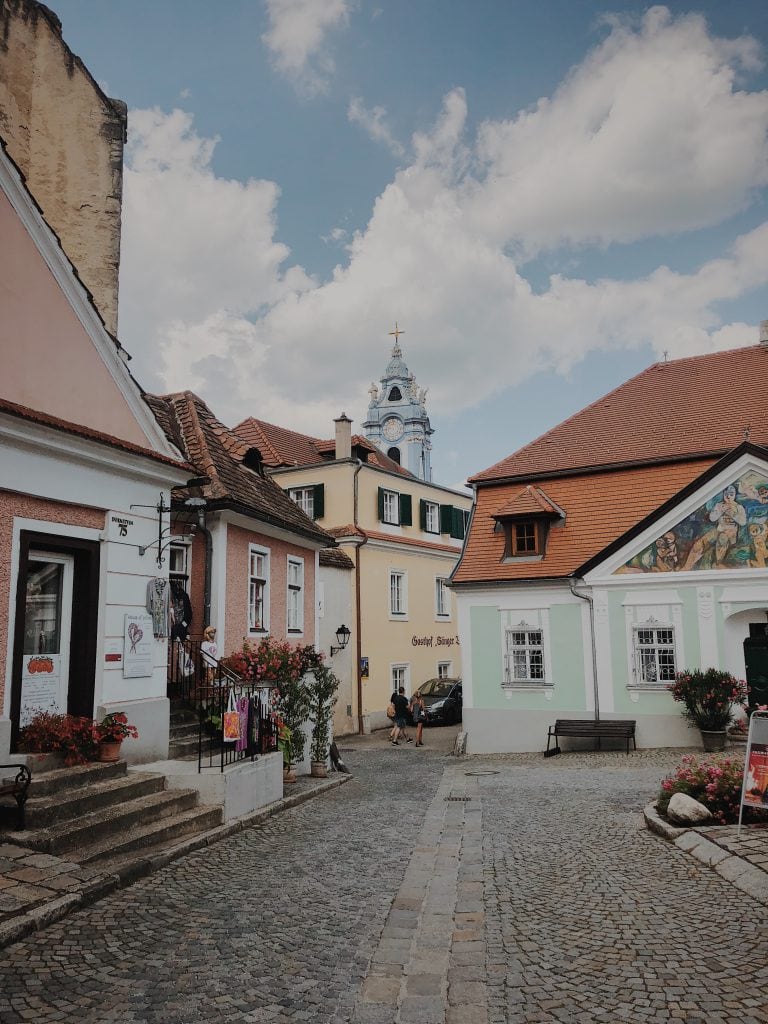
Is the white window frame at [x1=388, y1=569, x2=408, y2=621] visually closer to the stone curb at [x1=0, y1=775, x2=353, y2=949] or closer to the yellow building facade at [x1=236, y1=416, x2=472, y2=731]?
the yellow building facade at [x1=236, y1=416, x2=472, y2=731]

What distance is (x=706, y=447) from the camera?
19859mm

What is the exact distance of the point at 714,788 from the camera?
29.7ft

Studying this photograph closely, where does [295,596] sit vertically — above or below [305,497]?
below

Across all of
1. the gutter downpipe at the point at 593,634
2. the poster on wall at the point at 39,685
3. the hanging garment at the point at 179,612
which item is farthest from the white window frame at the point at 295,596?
the poster on wall at the point at 39,685

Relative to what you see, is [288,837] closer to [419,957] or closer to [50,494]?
[419,957]

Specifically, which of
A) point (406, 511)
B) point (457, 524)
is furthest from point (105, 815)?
point (457, 524)

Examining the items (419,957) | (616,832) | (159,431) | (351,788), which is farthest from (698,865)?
(159,431)

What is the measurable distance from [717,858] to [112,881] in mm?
5551

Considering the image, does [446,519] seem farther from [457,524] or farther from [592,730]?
[592,730]

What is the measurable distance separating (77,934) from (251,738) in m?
5.66

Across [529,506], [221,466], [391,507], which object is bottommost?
[221,466]

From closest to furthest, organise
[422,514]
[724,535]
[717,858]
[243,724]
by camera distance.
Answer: [717,858] → [243,724] → [724,535] → [422,514]

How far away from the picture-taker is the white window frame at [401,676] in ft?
96.3

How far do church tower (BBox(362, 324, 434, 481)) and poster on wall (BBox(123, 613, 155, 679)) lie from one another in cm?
5314
